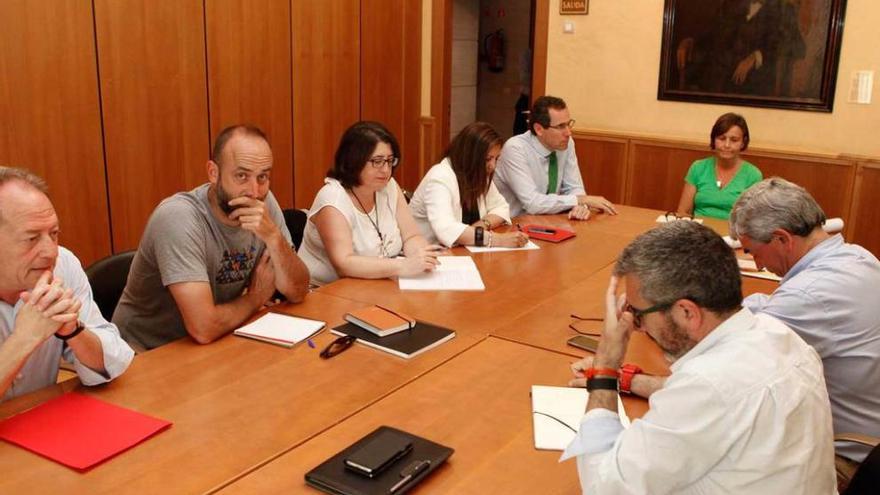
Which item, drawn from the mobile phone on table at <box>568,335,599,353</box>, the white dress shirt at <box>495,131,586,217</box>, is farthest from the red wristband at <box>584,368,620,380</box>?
the white dress shirt at <box>495,131,586,217</box>

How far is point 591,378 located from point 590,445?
8.5 inches

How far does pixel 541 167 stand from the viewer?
15.6 feet

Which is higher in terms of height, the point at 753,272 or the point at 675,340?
the point at 675,340

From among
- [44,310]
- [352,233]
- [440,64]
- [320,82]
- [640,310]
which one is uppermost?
[440,64]

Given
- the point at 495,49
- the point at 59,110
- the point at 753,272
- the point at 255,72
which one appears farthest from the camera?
the point at 495,49

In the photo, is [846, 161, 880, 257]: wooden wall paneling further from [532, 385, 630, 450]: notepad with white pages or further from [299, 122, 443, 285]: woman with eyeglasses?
[532, 385, 630, 450]: notepad with white pages

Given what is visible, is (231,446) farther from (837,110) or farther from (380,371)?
(837,110)

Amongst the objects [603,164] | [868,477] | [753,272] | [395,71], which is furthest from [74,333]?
[603,164]

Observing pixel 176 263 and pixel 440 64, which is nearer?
pixel 176 263

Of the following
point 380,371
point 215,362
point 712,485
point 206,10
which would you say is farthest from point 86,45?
point 712,485

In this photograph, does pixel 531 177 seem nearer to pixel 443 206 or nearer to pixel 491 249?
pixel 443 206

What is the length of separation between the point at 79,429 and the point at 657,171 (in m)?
5.24

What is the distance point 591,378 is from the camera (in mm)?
1727

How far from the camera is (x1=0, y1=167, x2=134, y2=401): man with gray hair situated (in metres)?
1.79
